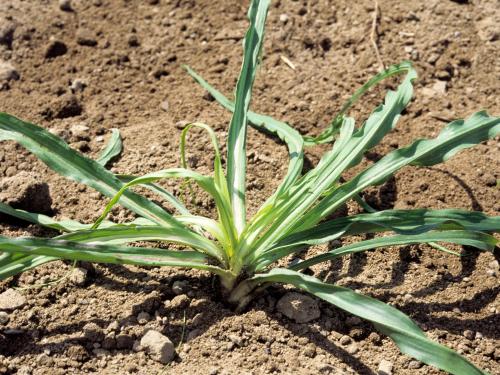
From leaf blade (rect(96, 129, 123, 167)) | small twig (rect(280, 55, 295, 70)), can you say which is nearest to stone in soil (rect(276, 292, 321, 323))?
leaf blade (rect(96, 129, 123, 167))

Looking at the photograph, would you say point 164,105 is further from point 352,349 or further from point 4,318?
point 352,349

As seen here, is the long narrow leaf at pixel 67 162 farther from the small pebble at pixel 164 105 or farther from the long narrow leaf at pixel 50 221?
the small pebble at pixel 164 105

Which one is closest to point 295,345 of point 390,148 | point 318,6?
point 390,148

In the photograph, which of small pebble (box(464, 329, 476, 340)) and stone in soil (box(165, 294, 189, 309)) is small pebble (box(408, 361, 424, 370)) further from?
stone in soil (box(165, 294, 189, 309))

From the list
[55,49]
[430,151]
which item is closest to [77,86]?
[55,49]

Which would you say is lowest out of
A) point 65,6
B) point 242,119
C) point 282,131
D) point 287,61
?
point 242,119

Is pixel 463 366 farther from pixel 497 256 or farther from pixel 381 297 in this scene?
pixel 497 256
